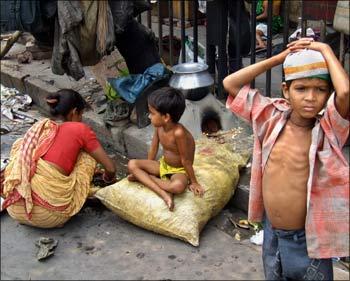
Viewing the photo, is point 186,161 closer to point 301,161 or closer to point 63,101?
point 63,101

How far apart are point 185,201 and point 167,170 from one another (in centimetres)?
30

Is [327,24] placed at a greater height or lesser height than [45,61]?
greater

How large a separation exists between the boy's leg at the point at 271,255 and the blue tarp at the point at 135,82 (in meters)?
2.47

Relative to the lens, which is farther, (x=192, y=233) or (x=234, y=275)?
(x=192, y=233)

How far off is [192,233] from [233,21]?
2.59 meters

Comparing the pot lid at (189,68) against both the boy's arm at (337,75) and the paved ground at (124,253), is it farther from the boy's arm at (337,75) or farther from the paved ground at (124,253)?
the boy's arm at (337,75)

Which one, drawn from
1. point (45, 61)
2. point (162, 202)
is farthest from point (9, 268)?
point (45, 61)

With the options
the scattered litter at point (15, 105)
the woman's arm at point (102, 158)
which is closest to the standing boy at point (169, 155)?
the woman's arm at point (102, 158)

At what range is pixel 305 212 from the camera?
260cm

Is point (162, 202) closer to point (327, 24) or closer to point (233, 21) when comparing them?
point (327, 24)

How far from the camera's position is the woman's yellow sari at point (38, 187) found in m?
4.02

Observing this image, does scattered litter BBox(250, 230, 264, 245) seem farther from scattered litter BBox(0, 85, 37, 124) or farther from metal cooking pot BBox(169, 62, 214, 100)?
scattered litter BBox(0, 85, 37, 124)

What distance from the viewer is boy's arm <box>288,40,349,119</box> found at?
2.33 meters

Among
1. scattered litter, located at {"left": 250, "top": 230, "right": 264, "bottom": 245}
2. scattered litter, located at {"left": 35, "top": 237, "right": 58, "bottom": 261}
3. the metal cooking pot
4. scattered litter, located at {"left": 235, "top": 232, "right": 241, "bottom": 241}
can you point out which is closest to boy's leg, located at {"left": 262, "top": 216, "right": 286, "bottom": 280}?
scattered litter, located at {"left": 250, "top": 230, "right": 264, "bottom": 245}
